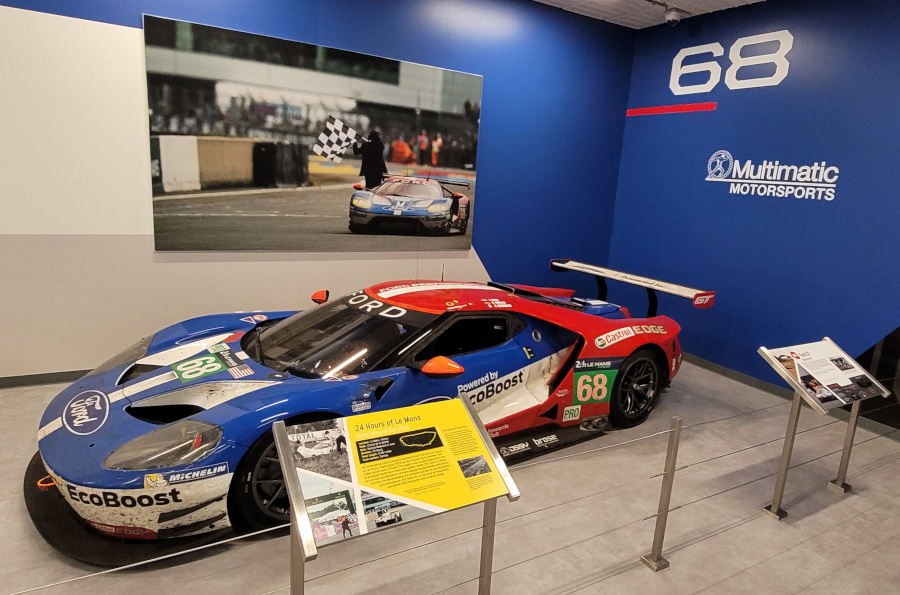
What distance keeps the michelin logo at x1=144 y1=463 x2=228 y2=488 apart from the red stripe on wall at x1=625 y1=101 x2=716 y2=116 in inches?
217

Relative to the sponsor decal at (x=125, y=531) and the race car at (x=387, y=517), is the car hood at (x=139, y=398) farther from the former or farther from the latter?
the race car at (x=387, y=517)

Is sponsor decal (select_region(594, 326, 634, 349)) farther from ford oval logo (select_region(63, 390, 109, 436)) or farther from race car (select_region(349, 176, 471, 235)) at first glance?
ford oval logo (select_region(63, 390, 109, 436))

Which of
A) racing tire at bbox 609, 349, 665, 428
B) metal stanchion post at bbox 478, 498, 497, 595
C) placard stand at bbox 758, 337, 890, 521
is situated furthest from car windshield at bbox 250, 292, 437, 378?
placard stand at bbox 758, 337, 890, 521

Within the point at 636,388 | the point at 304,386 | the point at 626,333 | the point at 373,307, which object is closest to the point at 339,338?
the point at 373,307

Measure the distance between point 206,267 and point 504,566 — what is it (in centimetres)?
347

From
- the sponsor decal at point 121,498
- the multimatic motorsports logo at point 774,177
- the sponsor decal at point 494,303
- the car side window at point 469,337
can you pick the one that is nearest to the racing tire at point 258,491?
the sponsor decal at point 121,498

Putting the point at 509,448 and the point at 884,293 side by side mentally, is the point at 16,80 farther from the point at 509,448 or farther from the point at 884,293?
the point at 884,293

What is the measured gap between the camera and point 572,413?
3.60 metres

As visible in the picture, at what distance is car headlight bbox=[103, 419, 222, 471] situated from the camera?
222 cm

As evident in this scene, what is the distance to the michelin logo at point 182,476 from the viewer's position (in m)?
2.19

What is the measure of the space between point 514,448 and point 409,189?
2.95 m

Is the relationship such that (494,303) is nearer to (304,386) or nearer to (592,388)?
(592,388)

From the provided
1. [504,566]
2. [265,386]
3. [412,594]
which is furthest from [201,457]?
[504,566]

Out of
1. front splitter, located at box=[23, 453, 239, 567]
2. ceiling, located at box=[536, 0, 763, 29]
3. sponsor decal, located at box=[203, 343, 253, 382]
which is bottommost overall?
front splitter, located at box=[23, 453, 239, 567]
